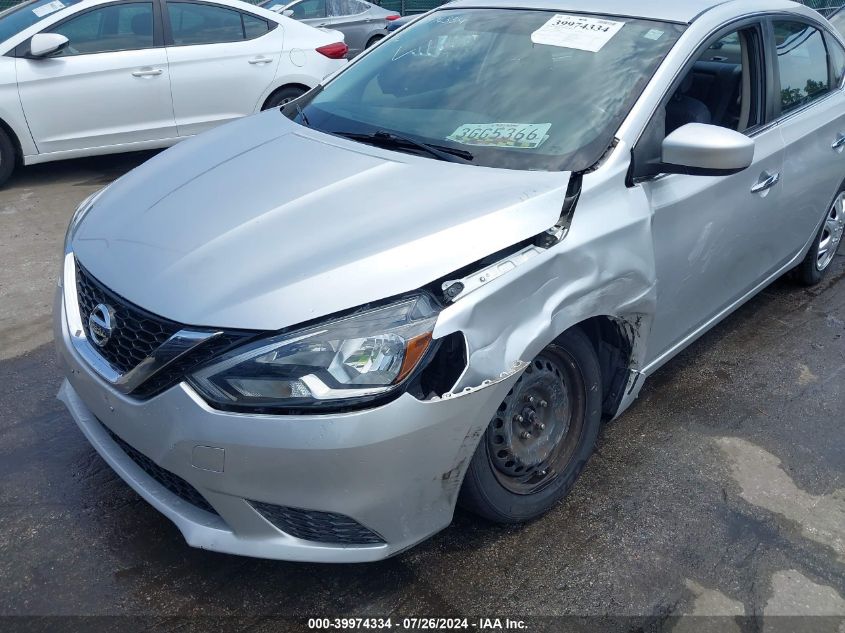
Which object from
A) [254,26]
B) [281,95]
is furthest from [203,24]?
[281,95]

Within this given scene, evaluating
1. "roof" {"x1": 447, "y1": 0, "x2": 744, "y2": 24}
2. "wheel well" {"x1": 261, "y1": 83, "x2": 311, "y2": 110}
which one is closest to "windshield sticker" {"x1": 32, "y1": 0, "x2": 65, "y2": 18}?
"wheel well" {"x1": 261, "y1": 83, "x2": 311, "y2": 110}

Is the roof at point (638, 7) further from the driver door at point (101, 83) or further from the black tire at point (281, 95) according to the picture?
the black tire at point (281, 95)

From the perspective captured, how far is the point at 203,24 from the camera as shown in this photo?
7.00 meters

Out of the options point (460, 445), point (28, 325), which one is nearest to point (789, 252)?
point (460, 445)

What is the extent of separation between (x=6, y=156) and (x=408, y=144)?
15.3 feet

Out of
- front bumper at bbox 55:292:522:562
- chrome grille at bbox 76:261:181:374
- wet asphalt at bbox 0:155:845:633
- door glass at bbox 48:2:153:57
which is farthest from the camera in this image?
door glass at bbox 48:2:153:57

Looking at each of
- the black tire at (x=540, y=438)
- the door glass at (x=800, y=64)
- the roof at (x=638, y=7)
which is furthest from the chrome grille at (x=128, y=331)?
the door glass at (x=800, y=64)

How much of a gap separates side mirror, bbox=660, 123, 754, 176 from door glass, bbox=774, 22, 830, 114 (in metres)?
1.18

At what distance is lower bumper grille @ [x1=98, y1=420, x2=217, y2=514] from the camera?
232cm

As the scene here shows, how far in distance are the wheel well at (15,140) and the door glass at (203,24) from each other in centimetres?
149

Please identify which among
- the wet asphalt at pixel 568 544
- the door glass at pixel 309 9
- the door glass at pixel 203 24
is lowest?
the door glass at pixel 309 9

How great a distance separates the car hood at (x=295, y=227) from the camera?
220 cm

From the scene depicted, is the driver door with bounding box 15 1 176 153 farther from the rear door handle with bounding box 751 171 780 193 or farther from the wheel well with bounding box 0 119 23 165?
the rear door handle with bounding box 751 171 780 193

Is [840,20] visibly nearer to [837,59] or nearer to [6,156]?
[837,59]
